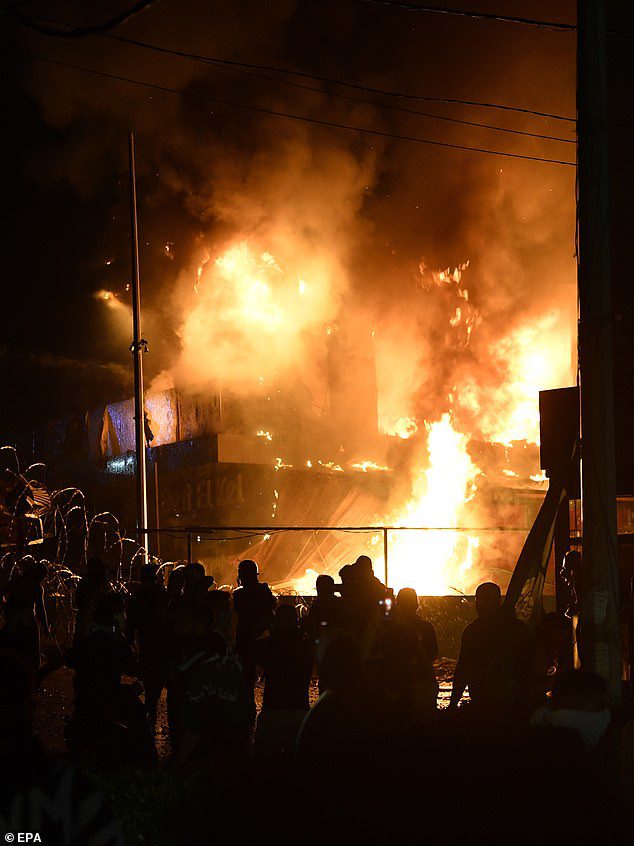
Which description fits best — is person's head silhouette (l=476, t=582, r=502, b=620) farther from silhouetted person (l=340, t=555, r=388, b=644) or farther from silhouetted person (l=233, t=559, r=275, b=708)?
silhouetted person (l=233, t=559, r=275, b=708)

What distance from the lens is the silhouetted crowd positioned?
3.13 metres

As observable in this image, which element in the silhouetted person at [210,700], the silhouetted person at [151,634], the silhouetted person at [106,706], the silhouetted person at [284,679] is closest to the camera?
the silhouetted person at [210,700]

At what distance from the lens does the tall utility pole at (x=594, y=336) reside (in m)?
5.98

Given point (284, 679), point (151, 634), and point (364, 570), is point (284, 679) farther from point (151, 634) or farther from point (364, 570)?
point (151, 634)

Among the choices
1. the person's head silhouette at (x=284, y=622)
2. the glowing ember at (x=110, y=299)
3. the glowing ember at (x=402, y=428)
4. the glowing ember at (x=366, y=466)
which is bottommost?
the person's head silhouette at (x=284, y=622)

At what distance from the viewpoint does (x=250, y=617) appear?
8.64 metres

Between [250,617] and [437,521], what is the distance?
15847mm

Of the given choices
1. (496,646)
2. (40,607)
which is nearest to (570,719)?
(496,646)

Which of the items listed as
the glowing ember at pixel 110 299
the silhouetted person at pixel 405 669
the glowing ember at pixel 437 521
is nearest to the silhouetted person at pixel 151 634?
the silhouetted person at pixel 405 669

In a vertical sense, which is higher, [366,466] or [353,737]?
[366,466]

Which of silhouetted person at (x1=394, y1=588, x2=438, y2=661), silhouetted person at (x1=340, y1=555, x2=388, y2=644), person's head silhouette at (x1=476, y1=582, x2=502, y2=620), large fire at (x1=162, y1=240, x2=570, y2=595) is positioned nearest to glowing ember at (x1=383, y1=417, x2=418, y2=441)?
large fire at (x1=162, y1=240, x2=570, y2=595)

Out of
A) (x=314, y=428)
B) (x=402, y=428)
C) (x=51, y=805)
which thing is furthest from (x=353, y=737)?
(x=402, y=428)

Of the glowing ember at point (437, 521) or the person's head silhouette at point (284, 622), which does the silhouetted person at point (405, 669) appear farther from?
the glowing ember at point (437, 521)

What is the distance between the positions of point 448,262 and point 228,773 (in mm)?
26385
